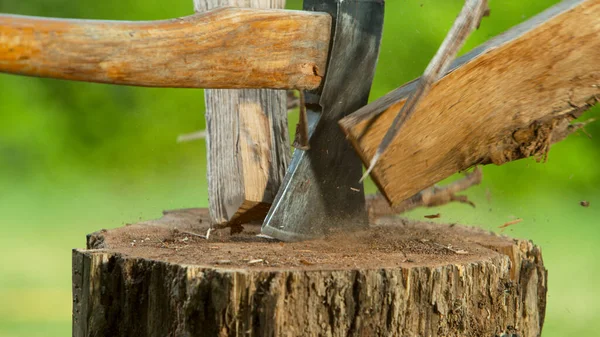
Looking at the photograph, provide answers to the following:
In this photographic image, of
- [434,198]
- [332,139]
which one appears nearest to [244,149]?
[332,139]

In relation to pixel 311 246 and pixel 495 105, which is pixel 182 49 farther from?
pixel 495 105

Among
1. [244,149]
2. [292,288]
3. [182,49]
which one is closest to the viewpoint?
[292,288]

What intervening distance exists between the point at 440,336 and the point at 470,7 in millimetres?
725

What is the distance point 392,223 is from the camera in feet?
7.52

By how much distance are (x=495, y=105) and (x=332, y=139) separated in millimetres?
388

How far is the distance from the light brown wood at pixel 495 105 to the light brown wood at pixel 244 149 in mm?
335

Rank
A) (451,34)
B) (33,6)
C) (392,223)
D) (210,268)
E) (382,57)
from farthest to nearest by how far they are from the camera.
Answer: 1. (33,6)
2. (382,57)
3. (392,223)
4. (451,34)
5. (210,268)

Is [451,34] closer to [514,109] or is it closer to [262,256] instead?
[514,109]

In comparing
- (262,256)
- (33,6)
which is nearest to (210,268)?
(262,256)

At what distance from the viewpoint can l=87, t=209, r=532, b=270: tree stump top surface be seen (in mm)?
1617

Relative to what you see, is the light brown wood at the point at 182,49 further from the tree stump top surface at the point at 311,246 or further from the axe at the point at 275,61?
the tree stump top surface at the point at 311,246

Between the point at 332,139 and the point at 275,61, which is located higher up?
the point at 275,61

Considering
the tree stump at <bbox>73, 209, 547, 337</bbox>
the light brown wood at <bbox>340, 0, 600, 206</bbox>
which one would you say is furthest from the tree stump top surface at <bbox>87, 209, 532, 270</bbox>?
the light brown wood at <bbox>340, 0, 600, 206</bbox>

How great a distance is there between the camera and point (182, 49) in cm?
164
